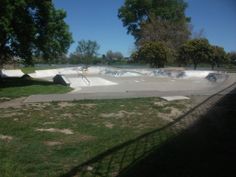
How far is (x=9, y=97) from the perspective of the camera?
14734 mm

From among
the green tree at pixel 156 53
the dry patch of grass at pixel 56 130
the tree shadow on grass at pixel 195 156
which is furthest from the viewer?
the green tree at pixel 156 53

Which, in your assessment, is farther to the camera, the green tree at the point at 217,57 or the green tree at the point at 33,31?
the green tree at the point at 217,57

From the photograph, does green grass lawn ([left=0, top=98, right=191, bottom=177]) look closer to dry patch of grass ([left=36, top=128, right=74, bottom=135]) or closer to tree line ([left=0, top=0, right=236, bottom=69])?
dry patch of grass ([left=36, top=128, right=74, bottom=135])

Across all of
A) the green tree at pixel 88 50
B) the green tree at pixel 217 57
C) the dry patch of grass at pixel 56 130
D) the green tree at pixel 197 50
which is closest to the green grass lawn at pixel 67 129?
the dry patch of grass at pixel 56 130

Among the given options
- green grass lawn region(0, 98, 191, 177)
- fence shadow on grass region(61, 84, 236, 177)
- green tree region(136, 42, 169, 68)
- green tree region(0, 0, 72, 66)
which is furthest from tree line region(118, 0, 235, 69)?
fence shadow on grass region(61, 84, 236, 177)

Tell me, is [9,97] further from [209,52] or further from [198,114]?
[209,52]

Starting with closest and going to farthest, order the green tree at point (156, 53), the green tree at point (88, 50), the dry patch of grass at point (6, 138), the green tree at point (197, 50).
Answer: the dry patch of grass at point (6, 138) < the green tree at point (156, 53) < the green tree at point (197, 50) < the green tree at point (88, 50)

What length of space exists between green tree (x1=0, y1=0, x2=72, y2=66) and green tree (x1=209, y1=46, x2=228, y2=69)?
2949 cm

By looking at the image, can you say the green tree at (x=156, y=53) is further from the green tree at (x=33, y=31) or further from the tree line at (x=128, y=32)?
the green tree at (x=33, y=31)

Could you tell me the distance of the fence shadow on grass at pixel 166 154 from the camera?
5129 mm

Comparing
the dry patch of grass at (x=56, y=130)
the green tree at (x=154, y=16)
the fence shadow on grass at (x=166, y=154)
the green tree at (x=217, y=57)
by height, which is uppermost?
the green tree at (x=154, y=16)

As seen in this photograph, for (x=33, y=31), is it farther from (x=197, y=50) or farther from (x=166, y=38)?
(x=166, y=38)

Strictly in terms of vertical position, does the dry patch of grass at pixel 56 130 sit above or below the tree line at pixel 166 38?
below

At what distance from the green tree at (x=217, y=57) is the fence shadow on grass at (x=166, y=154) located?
39227 mm
